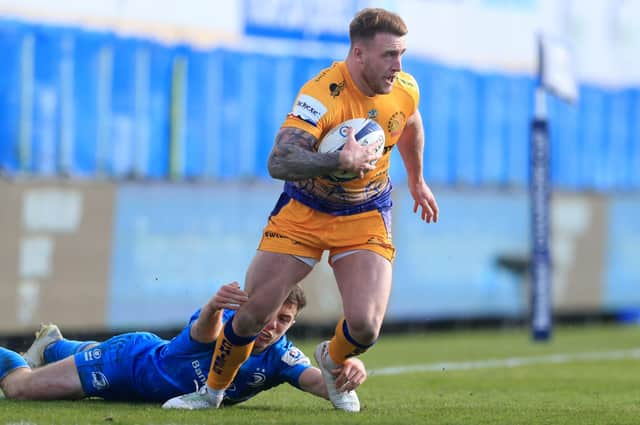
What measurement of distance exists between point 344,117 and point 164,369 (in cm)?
178

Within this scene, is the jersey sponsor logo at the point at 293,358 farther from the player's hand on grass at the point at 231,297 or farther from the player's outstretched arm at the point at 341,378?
the player's hand on grass at the point at 231,297

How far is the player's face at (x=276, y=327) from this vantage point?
7617 mm

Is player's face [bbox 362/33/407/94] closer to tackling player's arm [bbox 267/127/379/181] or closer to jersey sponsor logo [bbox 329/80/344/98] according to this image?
jersey sponsor logo [bbox 329/80/344/98]

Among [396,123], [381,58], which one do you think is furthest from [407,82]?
[381,58]

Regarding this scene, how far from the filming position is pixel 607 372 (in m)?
11.9

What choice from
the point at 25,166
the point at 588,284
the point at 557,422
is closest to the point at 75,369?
the point at 557,422

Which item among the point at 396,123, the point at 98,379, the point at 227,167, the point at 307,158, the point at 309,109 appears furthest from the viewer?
the point at 227,167

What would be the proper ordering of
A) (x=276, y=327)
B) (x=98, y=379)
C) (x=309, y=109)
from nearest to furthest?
(x=309, y=109) → (x=276, y=327) → (x=98, y=379)

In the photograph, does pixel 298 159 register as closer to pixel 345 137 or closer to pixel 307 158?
pixel 307 158

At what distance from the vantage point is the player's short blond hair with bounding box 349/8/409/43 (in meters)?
7.27

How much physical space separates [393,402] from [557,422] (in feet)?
4.62

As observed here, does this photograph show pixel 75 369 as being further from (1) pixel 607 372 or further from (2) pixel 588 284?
(2) pixel 588 284

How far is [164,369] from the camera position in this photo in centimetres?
773

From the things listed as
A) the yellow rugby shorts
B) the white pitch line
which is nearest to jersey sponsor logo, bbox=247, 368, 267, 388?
the yellow rugby shorts
